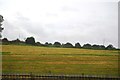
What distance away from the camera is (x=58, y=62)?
52.5 feet

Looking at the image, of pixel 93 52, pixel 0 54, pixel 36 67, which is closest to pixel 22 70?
pixel 36 67

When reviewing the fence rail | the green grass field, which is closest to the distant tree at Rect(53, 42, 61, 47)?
the green grass field

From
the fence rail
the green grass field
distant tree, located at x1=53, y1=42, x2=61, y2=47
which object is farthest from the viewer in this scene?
distant tree, located at x1=53, y1=42, x2=61, y2=47

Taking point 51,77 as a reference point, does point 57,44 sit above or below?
above

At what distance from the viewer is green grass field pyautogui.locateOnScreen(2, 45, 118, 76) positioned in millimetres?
14281

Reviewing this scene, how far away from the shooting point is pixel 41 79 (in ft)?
38.7

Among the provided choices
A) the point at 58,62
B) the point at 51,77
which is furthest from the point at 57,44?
the point at 51,77

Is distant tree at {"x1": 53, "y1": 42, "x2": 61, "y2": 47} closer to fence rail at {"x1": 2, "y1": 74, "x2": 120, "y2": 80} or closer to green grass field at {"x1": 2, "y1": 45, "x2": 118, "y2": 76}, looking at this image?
green grass field at {"x1": 2, "y1": 45, "x2": 118, "y2": 76}

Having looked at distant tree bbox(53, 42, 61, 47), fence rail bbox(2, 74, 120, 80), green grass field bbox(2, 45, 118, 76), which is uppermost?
Result: distant tree bbox(53, 42, 61, 47)

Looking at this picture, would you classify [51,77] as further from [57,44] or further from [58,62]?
[57,44]

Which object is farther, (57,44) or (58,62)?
(57,44)

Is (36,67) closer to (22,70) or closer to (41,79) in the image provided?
(22,70)

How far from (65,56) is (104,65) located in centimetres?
299

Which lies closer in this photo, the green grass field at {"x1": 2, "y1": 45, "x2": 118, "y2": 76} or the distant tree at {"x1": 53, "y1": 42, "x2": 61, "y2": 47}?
the green grass field at {"x1": 2, "y1": 45, "x2": 118, "y2": 76}
